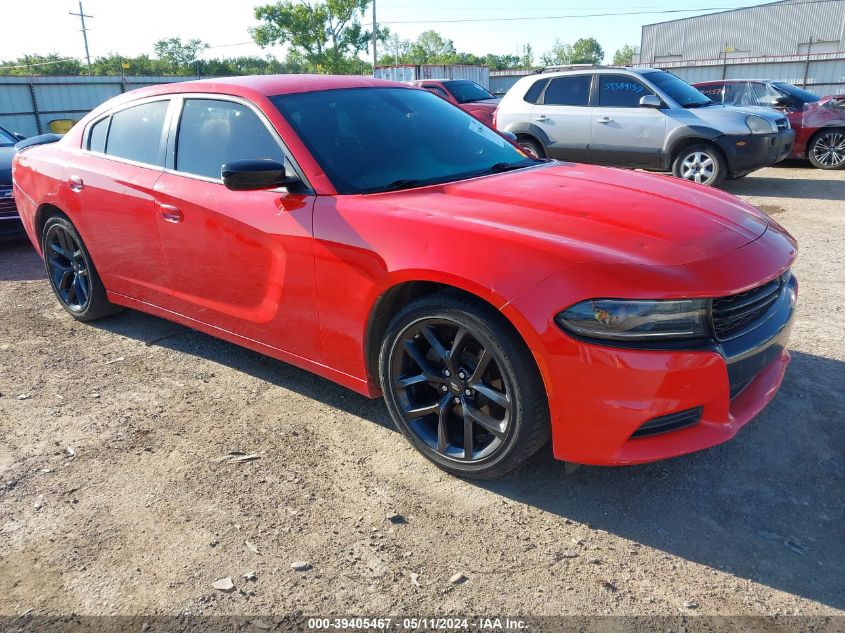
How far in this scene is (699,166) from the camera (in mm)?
9289

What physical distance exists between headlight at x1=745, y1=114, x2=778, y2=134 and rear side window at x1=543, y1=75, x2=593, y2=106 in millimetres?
2252

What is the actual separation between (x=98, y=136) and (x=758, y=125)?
8360mm

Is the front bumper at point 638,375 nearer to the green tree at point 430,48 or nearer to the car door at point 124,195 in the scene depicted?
the car door at point 124,195

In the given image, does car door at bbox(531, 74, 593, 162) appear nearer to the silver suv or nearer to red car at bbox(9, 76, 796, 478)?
the silver suv

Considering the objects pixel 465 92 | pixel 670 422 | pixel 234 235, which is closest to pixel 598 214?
pixel 670 422

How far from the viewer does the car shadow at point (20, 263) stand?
258 inches

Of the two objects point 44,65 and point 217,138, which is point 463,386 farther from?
point 44,65

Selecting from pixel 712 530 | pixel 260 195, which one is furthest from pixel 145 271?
pixel 712 530

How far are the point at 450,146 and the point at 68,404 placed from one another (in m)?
2.58

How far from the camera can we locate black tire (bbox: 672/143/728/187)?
917 cm

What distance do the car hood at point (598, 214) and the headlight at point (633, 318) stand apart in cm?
16

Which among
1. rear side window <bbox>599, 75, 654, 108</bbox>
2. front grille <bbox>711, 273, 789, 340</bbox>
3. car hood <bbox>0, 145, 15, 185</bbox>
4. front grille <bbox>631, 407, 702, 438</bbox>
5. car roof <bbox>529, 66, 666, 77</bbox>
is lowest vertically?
front grille <bbox>631, 407, 702, 438</bbox>

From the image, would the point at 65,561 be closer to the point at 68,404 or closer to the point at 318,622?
the point at 318,622

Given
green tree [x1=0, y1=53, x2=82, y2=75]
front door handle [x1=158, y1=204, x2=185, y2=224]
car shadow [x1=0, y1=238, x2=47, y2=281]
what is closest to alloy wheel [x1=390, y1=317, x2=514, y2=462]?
front door handle [x1=158, y1=204, x2=185, y2=224]
